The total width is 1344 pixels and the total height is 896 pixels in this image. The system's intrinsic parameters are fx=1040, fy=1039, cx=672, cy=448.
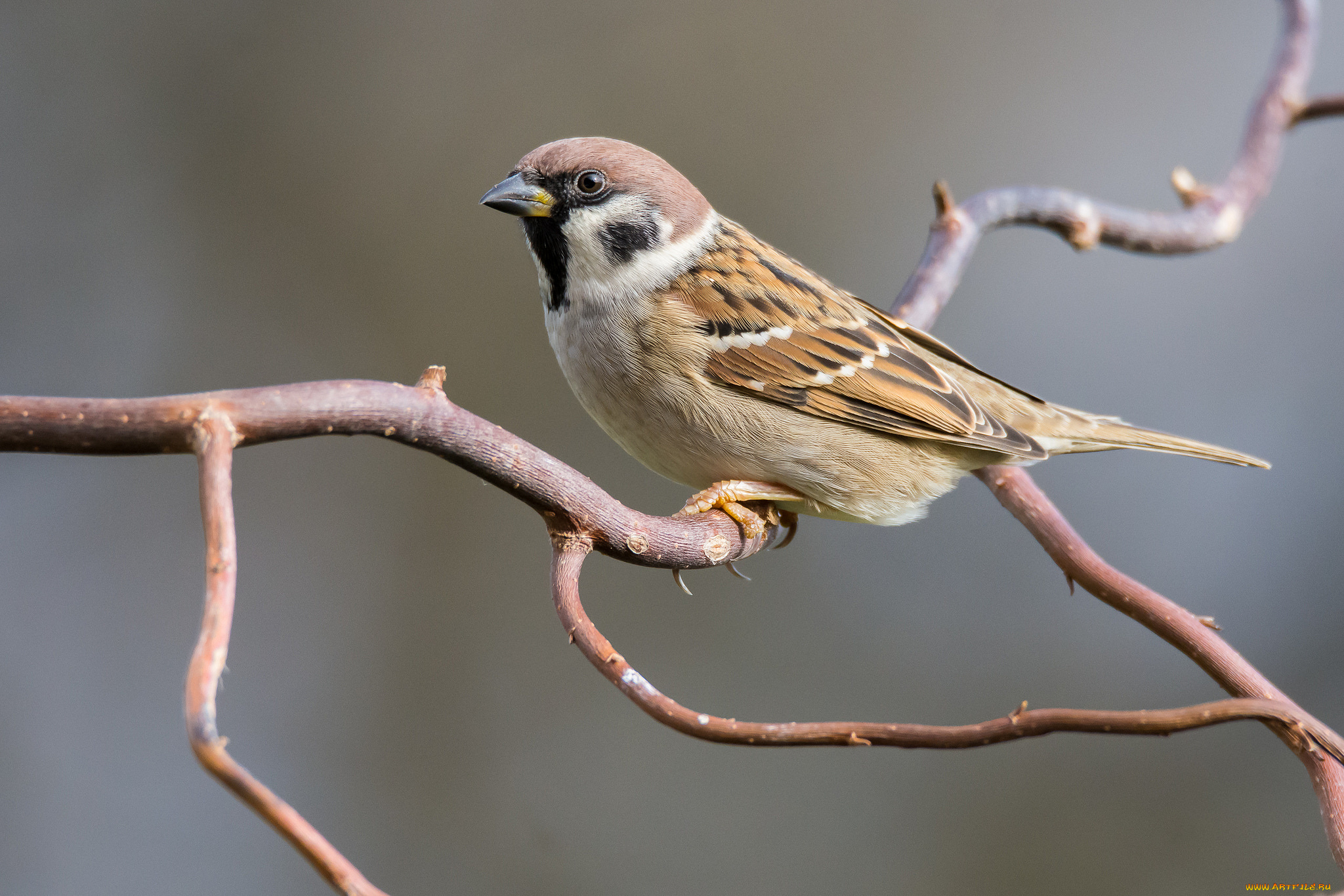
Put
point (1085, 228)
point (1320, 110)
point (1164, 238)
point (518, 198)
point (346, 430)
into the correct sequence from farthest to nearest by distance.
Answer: point (1320, 110) → point (1164, 238) → point (1085, 228) → point (518, 198) → point (346, 430)

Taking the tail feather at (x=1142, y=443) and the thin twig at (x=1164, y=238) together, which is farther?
the tail feather at (x=1142, y=443)

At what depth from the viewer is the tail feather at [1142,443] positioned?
2463 mm

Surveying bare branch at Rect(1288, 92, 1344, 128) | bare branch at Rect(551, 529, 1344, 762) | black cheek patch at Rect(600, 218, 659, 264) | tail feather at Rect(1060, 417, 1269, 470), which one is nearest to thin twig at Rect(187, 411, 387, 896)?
bare branch at Rect(551, 529, 1344, 762)

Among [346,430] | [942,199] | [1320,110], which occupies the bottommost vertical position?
[346,430]

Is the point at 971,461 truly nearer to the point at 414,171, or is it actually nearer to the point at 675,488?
the point at 675,488

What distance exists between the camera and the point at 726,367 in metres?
2.28

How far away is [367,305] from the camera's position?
4.42 metres

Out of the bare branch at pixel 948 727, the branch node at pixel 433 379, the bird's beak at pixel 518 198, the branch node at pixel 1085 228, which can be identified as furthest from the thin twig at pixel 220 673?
the branch node at pixel 1085 228

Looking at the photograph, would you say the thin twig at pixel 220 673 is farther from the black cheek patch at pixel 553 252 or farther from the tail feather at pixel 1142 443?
the tail feather at pixel 1142 443

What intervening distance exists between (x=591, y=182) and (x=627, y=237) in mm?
147

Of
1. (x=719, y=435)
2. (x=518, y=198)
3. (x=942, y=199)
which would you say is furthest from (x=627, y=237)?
(x=942, y=199)

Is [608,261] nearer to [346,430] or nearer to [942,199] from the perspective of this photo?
[942,199]

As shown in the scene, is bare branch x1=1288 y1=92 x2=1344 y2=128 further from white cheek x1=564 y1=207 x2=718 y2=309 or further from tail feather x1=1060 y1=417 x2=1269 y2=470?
white cheek x1=564 y1=207 x2=718 y2=309

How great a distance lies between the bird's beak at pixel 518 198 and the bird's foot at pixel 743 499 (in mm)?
688
